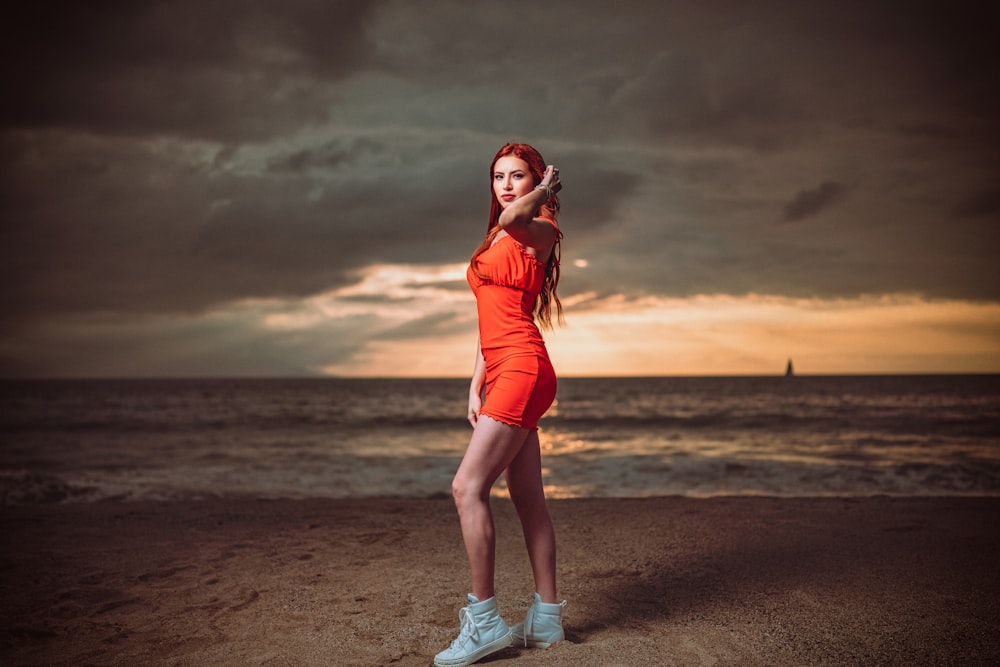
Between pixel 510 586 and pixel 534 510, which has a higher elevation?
pixel 534 510

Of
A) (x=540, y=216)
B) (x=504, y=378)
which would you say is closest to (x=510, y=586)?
(x=504, y=378)

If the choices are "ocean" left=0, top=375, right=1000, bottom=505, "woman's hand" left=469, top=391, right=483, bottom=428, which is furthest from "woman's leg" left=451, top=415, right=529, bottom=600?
"ocean" left=0, top=375, right=1000, bottom=505

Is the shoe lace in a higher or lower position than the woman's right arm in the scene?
lower

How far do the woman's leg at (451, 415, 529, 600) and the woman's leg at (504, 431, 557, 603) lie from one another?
184mm

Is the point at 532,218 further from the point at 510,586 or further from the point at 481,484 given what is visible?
the point at 510,586

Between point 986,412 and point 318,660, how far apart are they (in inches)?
1360

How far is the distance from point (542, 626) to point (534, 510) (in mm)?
516

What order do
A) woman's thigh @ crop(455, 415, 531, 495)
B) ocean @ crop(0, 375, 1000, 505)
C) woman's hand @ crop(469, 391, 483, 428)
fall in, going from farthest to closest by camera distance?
1. ocean @ crop(0, 375, 1000, 505)
2. woman's hand @ crop(469, 391, 483, 428)
3. woman's thigh @ crop(455, 415, 531, 495)

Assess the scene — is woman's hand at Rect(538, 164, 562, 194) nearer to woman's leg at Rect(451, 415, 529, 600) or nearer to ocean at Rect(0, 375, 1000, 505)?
woman's leg at Rect(451, 415, 529, 600)

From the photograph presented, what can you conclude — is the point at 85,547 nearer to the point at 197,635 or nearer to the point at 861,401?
the point at 197,635

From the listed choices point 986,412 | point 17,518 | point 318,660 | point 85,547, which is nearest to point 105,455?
point 17,518

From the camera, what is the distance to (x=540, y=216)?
2.86 m

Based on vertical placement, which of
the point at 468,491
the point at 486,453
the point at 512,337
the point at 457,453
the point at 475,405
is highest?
the point at 512,337

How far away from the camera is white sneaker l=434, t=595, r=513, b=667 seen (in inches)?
109
